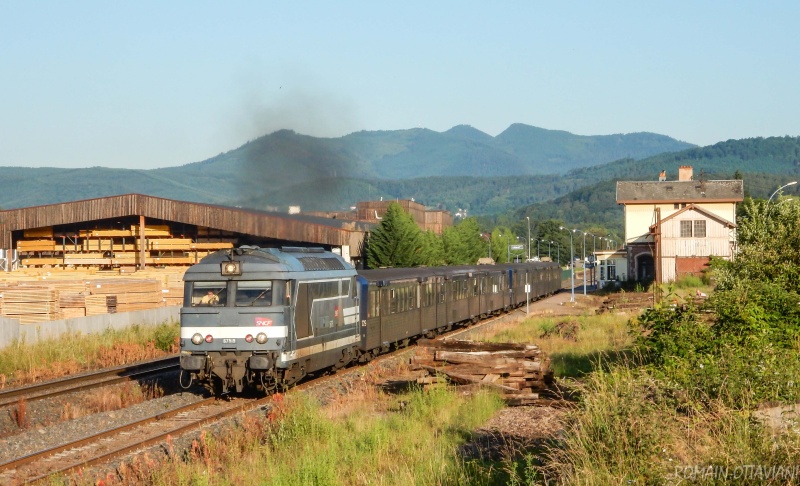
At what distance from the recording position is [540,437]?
1552cm

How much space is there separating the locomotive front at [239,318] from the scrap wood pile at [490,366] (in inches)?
136

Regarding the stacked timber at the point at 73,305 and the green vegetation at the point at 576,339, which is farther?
the stacked timber at the point at 73,305

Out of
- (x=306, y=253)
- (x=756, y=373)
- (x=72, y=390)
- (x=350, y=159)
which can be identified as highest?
(x=350, y=159)

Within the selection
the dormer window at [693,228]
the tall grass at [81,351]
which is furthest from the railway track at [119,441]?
the dormer window at [693,228]

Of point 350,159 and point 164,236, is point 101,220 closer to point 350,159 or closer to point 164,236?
point 164,236

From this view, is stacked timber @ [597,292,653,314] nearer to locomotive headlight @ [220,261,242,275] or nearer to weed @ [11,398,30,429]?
locomotive headlight @ [220,261,242,275]

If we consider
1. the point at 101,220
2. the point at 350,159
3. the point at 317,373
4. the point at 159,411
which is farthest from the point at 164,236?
the point at 159,411

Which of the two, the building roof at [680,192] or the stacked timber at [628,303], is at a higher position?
the building roof at [680,192]

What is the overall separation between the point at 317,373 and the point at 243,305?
5399 mm

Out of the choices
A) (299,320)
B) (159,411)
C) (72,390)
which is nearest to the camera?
(159,411)

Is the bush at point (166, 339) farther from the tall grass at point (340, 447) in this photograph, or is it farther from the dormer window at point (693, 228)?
the dormer window at point (693, 228)

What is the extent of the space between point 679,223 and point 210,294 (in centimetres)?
6042

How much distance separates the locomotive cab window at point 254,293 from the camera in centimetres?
2156

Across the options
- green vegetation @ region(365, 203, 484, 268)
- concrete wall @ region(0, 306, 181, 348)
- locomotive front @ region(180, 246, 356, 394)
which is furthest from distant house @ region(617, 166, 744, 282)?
locomotive front @ region(180, 246, 356, 394)
